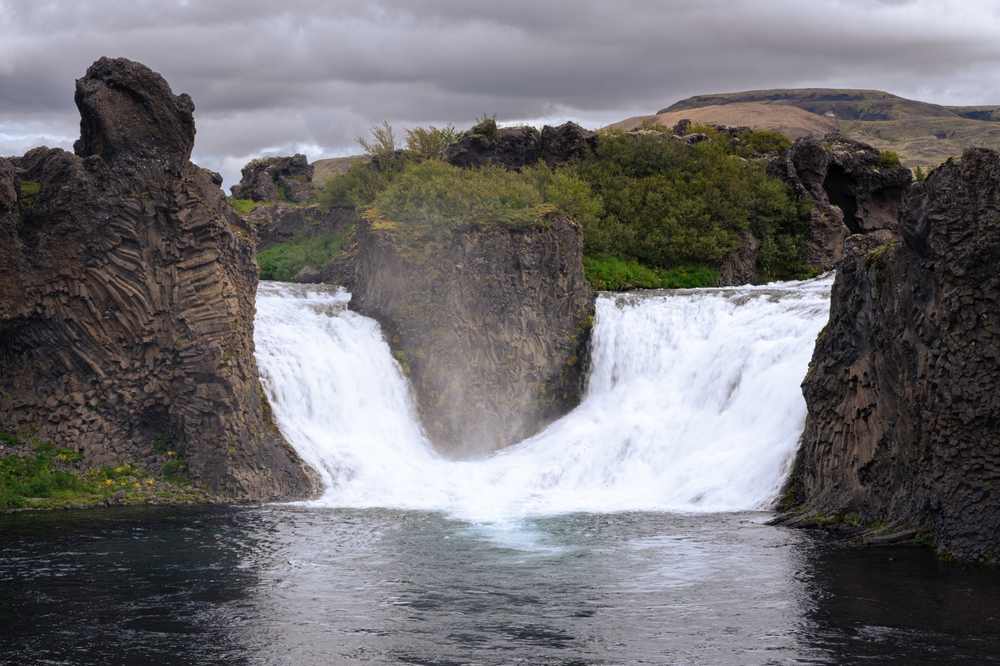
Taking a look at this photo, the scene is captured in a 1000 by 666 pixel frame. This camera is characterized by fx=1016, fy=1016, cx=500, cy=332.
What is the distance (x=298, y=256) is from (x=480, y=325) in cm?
1580

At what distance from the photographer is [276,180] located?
215ft

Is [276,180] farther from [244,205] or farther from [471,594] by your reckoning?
[471,594]

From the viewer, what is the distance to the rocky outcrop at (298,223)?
49.2m

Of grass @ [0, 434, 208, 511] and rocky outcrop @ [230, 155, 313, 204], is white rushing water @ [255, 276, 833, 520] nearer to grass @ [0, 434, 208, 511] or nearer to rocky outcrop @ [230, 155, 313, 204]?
grass @ [0, 434, 208, 511]

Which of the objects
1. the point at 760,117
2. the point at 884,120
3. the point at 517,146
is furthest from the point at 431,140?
the point at 884,120

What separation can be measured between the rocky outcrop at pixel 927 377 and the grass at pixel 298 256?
28.3 m

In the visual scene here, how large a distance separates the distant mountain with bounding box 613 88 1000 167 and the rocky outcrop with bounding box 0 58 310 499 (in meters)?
92.6

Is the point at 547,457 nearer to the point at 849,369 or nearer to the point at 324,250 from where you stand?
the point at 849,369

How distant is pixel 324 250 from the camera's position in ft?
157

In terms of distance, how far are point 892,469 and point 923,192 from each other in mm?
6009

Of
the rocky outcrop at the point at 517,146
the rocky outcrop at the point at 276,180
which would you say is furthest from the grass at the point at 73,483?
the rocky outcrop at the point at 276,180

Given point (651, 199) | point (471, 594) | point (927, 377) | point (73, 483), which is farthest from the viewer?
point (651, 199)

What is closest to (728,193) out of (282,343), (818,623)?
(282,343)

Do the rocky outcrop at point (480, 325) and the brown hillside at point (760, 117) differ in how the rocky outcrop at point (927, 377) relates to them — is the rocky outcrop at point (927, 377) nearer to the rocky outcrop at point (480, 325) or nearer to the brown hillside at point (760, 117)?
the rocky outcrop at point (480, 325)
